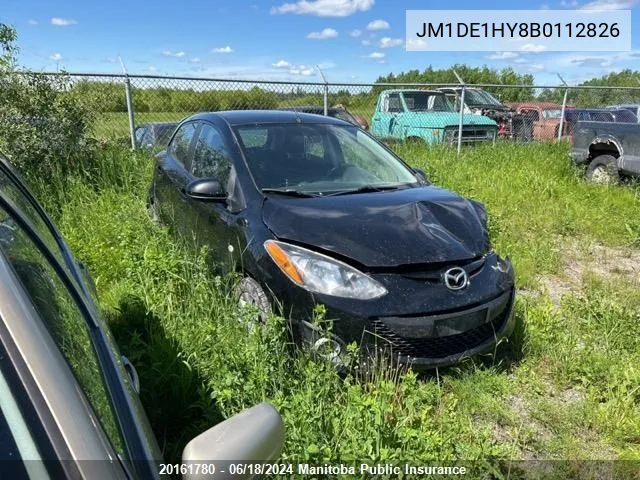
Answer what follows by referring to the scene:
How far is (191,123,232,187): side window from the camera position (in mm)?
3906

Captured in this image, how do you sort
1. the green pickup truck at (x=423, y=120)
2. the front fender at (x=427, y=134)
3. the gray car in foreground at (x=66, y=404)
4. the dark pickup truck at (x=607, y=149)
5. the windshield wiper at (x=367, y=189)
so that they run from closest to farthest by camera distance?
the gray car in foreground at (x=66, y=404) → the windshield wiper at (x=367, y=189) → the dark pickup truck at (x=607, y=149) → the front fender at (x=427, y=134) → the green pickup truck at (x=423, y=120)

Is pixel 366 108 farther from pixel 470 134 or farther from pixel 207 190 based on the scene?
pixel 207 190

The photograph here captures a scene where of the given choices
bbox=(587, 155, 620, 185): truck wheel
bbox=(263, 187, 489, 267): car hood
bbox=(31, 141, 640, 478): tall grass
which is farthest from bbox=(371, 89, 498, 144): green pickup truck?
bbox=(263, 187, 489, 267): car hood

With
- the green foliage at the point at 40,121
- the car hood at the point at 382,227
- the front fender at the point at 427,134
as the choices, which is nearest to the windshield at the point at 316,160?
the car hood at the point at 382,227

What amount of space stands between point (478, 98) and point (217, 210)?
11.4 metres

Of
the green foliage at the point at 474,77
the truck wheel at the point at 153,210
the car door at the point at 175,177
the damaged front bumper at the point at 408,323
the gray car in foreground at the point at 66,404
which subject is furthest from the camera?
the green foliage at the point at 474,77

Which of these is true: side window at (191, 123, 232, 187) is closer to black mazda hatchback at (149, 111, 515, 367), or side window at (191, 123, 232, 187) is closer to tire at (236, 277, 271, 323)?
black mazda hatchback at (149, 111, 515, 367)

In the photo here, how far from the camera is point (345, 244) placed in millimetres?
3020

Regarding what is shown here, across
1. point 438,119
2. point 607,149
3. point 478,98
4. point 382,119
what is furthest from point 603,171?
point 478,98

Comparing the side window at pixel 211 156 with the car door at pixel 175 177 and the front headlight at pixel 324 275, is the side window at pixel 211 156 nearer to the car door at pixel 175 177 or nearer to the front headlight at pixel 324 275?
the car door at pixel 175 177

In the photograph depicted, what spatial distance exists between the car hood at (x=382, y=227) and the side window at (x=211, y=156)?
2.13ft

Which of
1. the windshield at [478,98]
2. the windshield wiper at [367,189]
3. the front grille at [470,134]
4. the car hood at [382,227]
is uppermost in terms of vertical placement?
the windshield at [478,98]

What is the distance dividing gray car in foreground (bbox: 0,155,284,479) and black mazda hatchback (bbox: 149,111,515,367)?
1501mm

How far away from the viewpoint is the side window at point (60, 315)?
1.08 m
